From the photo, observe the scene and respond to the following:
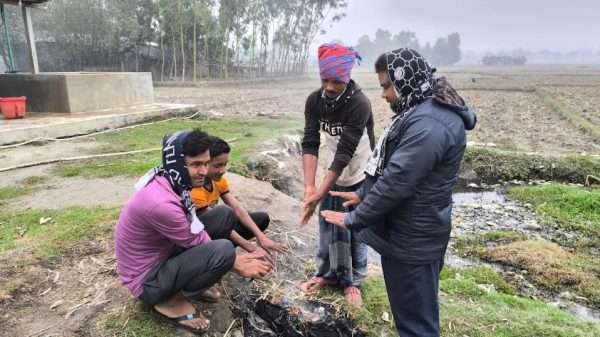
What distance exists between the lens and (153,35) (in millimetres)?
28250

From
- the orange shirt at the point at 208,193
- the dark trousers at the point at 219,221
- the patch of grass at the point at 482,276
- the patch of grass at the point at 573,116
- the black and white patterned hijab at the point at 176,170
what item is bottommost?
the patch of grass at the point at 482,276

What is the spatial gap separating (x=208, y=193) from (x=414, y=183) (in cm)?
178

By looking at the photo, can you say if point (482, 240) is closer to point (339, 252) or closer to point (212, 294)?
point (339, 252)

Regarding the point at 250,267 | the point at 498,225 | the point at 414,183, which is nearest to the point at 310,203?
the point at 250,267

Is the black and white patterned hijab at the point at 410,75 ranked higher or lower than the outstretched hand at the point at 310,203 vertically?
higher

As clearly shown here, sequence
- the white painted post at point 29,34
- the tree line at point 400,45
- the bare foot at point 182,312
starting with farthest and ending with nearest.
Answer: the tree line at point 400,45, the white painted post at point 29,34, the bare foot at point 182,312

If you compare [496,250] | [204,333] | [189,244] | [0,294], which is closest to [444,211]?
[189,244]

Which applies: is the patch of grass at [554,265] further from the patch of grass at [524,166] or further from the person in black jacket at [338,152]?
the patch of grass at [524,166]

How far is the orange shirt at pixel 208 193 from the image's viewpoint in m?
3.09

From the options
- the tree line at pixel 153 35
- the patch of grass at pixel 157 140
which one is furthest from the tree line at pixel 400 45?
the patch of grass at pixel 157 140

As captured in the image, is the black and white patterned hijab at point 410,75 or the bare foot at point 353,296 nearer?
Result: the black and white patterned hijab at point 410,75

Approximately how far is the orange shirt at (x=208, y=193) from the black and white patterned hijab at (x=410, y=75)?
1.68 m

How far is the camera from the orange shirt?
309 centimetres

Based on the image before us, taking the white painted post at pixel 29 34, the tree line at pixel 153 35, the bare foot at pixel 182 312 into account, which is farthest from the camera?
the tree line at pixel 153 35
